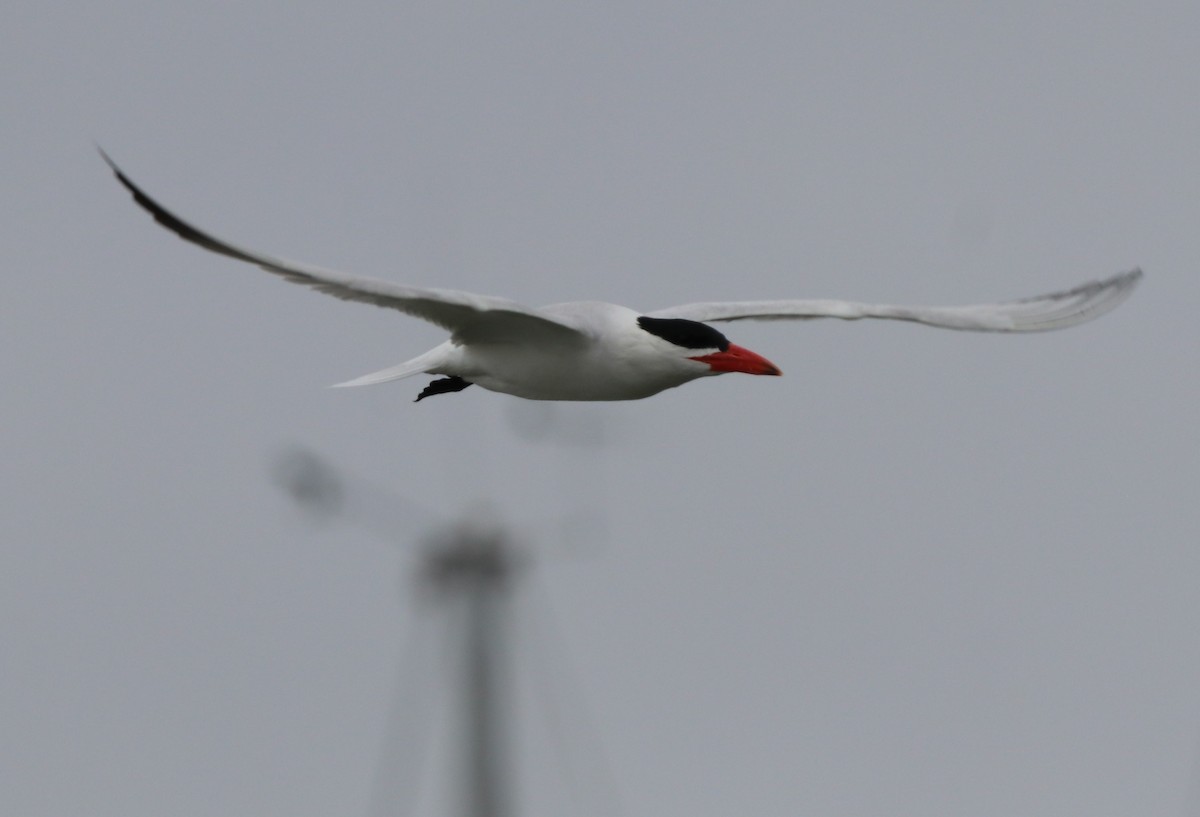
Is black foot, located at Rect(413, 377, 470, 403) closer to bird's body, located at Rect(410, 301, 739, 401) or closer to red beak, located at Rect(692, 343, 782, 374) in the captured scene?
bird's body, located at Rect(410, 301, 739, 401)

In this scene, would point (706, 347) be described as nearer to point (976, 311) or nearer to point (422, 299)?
point (422, 299)

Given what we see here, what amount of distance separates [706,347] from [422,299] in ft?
8.34

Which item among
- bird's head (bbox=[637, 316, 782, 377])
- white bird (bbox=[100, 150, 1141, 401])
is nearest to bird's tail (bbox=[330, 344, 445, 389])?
white bird (bbox=[100, 150, 1141, 401])

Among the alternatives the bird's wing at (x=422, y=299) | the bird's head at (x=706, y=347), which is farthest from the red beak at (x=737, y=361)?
the bird's wing at (x=422, y=299)

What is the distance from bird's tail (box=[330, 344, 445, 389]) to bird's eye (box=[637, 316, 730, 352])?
159cm

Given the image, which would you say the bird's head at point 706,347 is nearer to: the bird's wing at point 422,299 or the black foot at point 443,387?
the bird's wing at point 422,299

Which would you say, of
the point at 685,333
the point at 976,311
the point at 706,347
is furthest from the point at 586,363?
the point at 976,311

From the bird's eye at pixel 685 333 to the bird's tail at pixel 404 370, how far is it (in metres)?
1.59

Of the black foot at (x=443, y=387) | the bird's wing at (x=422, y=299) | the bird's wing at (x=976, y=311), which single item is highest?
the bird's wing at (x=976, y=311)

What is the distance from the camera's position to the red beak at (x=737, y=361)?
1705cm

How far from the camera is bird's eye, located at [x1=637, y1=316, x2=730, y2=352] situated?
1700 centimetres

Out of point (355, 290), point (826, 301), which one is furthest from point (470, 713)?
point (355, 290)

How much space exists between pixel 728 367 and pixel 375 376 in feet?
8.54

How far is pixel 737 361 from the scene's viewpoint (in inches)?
674
